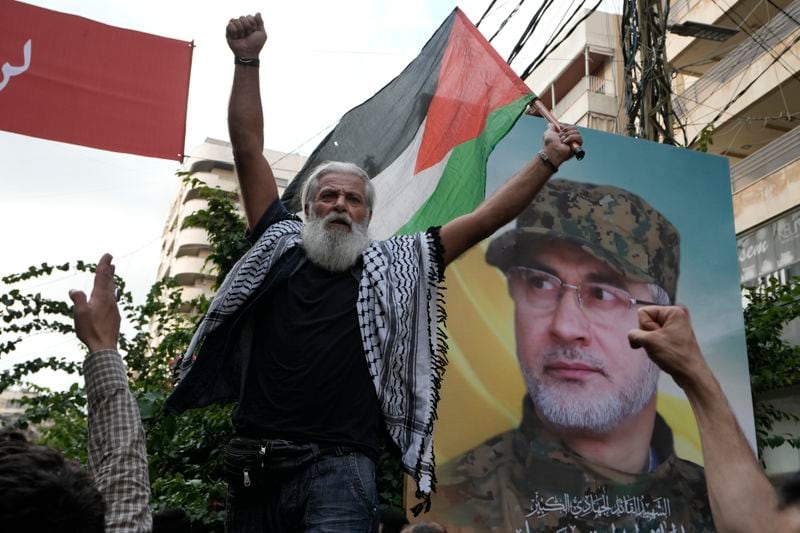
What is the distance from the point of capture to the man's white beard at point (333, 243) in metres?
2.61

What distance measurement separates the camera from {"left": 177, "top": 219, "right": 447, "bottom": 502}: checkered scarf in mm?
2422

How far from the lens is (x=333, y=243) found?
104 inches

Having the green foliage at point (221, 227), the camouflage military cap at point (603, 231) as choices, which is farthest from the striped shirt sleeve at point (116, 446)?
the green foliage at point (221, 227)

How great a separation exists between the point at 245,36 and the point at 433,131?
6.64ft

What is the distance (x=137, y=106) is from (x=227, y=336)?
7.93 feet

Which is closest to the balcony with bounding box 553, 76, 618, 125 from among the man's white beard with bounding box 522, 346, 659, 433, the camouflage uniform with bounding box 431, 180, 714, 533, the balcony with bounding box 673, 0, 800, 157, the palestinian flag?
the balcony with bounding box 673, 0, 800, 157

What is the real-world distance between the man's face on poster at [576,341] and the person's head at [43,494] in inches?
224

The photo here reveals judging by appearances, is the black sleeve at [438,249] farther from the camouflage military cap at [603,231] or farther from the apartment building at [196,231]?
the apartment building at [196,231]

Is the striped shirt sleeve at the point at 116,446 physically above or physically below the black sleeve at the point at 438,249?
below

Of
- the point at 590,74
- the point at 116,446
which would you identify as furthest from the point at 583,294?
the point at 590,74

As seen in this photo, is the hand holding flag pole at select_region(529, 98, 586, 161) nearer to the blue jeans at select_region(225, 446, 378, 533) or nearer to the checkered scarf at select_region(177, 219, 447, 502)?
the checkered scarf at select_region(177, 219, 447, 502)

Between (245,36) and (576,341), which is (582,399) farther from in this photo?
(245,36)

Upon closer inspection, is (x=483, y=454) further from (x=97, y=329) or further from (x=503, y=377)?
(x=97, y=329)

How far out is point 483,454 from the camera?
6.21 metres
